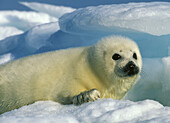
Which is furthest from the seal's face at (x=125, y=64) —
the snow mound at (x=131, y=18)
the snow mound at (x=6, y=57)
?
the snow mound at (x=6, y=57)

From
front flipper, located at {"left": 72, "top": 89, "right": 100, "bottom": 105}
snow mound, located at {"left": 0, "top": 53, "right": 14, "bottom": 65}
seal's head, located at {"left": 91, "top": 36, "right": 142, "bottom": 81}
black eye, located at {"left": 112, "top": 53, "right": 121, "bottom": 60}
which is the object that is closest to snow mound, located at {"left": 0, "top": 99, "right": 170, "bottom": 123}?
front flipper, located at {"left": 72, "top": 89, "right": 100, "bottom": 105}

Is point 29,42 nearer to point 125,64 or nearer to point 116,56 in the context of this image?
point 116,56

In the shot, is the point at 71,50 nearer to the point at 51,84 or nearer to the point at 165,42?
the point at 51,84

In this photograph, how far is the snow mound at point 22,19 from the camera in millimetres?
14539

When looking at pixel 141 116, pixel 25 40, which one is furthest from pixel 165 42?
pixel 25 40

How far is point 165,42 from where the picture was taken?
16.8 ft

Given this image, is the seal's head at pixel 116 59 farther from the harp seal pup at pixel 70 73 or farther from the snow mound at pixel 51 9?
the snow mound at pixel 51 9

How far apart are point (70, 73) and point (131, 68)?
24.6 inches

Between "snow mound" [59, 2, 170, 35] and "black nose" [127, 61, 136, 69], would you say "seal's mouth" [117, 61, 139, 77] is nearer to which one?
"black nose" [127, 61, 136, 69]

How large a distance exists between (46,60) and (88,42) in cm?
314

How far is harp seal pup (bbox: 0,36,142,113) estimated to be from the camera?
8.51 ft

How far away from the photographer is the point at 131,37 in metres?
5.17

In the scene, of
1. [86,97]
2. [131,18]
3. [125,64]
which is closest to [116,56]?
[125,64]

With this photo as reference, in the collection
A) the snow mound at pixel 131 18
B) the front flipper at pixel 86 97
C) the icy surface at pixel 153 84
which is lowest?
the icy surface at pixel 153 84
